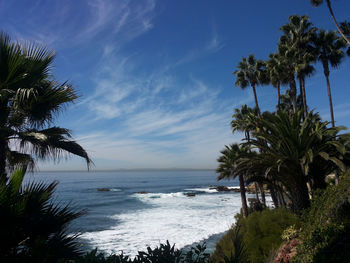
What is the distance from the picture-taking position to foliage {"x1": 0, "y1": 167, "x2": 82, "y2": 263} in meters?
3.58

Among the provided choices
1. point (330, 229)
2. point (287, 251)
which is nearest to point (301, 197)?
point (287, 251)

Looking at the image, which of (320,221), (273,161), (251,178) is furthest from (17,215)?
(251,178)

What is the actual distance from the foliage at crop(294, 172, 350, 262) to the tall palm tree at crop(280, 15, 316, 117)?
16.1 meters

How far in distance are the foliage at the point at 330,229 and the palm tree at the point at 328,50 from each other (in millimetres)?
17590

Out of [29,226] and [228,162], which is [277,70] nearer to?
[228,162]

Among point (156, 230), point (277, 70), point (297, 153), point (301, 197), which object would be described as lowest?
point (156, 230)

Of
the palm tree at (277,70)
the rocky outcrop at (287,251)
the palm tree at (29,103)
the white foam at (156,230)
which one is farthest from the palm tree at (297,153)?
the palm tree at (277,70)

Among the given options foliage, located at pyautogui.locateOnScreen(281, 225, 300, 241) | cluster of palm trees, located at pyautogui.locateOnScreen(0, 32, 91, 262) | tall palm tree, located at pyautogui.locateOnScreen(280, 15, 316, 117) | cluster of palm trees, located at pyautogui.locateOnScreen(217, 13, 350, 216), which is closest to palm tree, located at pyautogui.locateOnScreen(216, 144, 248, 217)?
cluster of palm trees, located at pyautogui.locateOnScreen(217, 13, 350, 216)

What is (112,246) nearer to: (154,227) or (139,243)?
(139,243)

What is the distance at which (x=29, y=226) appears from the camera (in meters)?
3.95

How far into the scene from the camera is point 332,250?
5.16 m

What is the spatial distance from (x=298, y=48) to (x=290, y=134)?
17212mm

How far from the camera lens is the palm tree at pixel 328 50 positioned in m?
22.7

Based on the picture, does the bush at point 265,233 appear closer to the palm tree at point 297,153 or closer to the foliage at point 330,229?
the palm tree at point 297,153
